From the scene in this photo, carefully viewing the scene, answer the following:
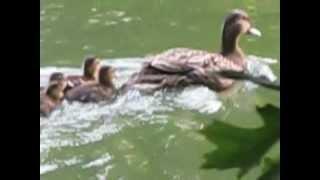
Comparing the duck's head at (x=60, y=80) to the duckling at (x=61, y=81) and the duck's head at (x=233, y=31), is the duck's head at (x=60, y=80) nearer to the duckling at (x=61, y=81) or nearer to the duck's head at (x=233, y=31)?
the duckling at (x=61, y=81)

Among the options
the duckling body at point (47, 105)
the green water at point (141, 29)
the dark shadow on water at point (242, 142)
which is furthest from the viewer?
the green water at point (141, 29)

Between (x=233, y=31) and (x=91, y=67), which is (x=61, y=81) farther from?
(x=233, y=31)

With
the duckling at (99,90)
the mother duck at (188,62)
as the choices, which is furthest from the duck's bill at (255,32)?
the duckling at (99,90)

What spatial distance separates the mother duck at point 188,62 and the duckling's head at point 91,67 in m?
0.09

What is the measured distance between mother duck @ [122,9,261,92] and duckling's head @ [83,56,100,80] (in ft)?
0.29

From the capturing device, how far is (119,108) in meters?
1.84

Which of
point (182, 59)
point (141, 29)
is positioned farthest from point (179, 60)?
point (141, 29)

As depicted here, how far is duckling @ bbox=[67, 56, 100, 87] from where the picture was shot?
6.13 feet

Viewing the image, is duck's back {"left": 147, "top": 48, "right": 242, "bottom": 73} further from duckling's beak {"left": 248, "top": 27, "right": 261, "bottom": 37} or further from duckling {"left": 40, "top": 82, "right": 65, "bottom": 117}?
duckling {"left": 40, "top": 82, "right": 65, "bottom": 117}

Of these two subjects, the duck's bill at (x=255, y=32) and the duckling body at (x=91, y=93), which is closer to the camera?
the duckling body at (x=91, y=93)

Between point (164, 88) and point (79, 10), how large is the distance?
331mm

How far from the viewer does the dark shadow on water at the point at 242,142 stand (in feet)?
0.59

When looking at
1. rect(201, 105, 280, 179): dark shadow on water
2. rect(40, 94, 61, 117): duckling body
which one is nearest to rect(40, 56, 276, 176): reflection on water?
rect(40, 94, 61, 117): duckling body
